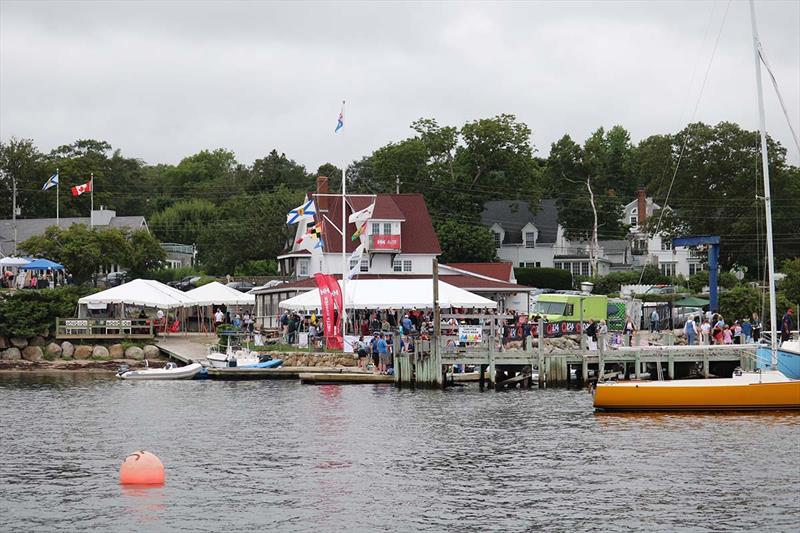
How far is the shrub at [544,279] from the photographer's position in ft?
332

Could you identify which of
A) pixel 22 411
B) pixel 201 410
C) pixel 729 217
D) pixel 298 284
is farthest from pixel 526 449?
pixel 729 217

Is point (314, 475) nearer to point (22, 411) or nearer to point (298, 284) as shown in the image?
point (22, 411)

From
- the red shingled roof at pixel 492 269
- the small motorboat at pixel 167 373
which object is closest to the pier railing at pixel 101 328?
the small motorboat at pixel 167 373

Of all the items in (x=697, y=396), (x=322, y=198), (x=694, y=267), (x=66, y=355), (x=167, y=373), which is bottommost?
(x=697, y=396)

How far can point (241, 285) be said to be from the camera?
91312mm

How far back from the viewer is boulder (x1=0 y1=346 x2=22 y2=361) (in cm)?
6781

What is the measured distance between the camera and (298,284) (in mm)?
73312

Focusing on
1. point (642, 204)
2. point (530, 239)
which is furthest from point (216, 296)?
point (642, 204)

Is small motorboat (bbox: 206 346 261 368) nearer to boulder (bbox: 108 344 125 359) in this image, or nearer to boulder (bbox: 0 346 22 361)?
boulder (bbox: 108 344 125 359)

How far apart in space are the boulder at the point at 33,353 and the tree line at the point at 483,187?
4155cm

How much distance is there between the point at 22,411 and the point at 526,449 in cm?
2054

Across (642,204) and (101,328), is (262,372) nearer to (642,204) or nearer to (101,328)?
(101,328)

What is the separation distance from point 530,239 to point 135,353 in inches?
2223

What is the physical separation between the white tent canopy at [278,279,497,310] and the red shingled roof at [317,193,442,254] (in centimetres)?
1772
